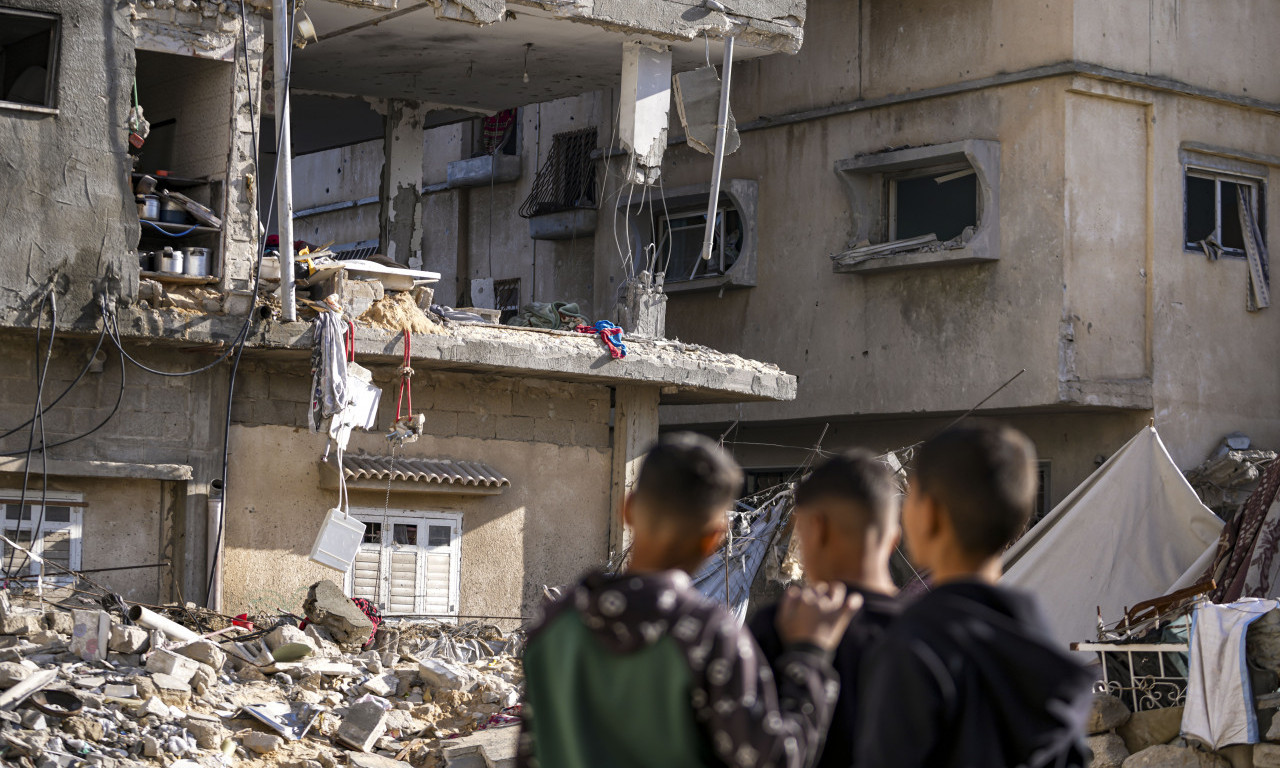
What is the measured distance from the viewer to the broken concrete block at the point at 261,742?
29.7ft

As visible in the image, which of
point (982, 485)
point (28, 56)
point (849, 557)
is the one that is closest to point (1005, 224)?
point (28, 56)

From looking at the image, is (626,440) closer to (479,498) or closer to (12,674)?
(479,498)

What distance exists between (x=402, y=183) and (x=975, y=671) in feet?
43.0

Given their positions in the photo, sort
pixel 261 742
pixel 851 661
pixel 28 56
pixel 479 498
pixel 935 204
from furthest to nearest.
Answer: pixel 935 204, pixel 479 498, pixel 28 56, pixel 261 742, pixel 851 661

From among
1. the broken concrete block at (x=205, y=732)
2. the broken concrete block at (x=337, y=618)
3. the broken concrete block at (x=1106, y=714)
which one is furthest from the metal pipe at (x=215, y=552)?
the broken concrete block at (x=1106, y=714)

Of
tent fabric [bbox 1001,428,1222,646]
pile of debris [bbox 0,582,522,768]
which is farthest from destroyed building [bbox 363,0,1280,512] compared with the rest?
pile of debris [bbox 0,582,522,768]

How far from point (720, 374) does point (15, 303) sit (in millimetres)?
5529

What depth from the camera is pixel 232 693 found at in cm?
962

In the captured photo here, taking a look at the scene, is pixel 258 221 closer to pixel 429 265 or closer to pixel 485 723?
pixel 485 723

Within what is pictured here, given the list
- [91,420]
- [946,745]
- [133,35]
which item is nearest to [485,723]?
[91,420]

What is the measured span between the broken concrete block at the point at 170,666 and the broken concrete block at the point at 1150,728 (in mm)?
6052

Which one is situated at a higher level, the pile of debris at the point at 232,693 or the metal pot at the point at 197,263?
the metal pot at the point at 197,263

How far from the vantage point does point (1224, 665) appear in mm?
9484

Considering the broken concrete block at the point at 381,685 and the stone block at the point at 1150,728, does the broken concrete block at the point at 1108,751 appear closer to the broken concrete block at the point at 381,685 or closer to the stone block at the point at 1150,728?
the stone block at the point at 1150,728
